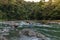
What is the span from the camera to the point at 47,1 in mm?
43094

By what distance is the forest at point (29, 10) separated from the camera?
38281 mm

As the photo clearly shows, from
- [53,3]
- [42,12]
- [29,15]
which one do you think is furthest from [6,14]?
[53,3]

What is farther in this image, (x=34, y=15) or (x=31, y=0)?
(x=31, y=0)

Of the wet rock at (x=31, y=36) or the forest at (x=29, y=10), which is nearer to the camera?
the wet rock at (x=31, y=36)

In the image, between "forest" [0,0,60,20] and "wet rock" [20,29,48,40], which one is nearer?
"wet rock" [20,29,48,40]

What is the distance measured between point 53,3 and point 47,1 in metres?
2.86

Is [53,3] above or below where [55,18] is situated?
above

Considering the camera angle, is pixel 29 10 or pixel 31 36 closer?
pixel 31 36

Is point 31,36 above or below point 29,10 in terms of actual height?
above

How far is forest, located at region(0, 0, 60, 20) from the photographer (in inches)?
1507

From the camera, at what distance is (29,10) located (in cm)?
4109

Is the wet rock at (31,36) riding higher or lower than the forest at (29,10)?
higher

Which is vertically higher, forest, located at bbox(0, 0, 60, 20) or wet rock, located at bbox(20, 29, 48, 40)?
wet rock, located at bbox(20, 29, 48, 40)

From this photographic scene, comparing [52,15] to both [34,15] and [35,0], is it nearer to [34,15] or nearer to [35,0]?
[34,15]
